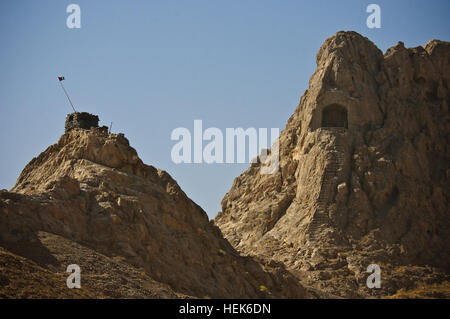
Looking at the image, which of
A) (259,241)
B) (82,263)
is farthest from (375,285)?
(82,263)

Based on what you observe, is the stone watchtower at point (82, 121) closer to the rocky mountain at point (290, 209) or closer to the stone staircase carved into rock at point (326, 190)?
the rocky mountain at point (290, 209)

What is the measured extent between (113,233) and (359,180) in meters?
20.7

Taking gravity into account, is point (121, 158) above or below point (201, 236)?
above

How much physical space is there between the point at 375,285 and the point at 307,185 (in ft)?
30.0

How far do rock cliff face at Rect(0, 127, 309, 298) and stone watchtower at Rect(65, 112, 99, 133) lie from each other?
2.07 feet

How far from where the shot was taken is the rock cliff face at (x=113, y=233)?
127 feet

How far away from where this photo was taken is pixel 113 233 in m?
41.9

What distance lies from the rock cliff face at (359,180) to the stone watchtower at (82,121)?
13.9 metres

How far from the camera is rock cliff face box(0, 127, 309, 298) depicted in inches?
1523

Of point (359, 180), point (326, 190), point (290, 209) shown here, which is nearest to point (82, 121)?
point (290, 209)

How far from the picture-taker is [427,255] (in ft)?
180

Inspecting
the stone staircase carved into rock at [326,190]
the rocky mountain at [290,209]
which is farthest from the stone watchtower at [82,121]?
the stone staircase carved into rock at [326,190]

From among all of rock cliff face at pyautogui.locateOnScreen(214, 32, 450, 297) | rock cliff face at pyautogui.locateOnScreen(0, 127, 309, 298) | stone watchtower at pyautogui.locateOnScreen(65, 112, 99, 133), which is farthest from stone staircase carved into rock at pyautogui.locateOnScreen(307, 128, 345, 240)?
stone watchtower at pyautogui.locateOnScreen(65, 112, 99, 133)
